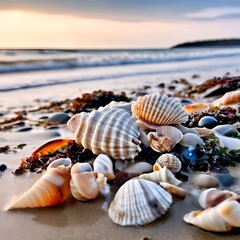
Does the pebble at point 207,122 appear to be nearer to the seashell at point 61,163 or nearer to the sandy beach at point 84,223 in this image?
the sandy beach at point 84,223

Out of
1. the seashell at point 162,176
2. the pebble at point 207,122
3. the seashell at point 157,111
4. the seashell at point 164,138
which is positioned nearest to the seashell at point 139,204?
the seashell at point 162,176

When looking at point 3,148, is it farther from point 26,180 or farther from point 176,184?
point 176,184

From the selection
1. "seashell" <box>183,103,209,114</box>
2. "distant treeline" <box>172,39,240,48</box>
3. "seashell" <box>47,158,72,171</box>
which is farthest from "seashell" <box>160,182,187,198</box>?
"distant treeline" <box>172,39,240,48</box>

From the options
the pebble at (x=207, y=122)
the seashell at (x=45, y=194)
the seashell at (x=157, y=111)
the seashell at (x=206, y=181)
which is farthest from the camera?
the pebble at (x=207, y=122)

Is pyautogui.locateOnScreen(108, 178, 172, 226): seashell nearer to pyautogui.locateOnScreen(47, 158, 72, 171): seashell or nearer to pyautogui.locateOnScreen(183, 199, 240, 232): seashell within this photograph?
pyautogui.locateOnScreen(183, 199, 240, 232): seashell

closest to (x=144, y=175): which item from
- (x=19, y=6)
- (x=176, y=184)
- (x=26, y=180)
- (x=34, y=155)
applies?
(x=176, y=184)

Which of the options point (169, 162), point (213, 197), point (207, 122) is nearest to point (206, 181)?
point (169, 162)

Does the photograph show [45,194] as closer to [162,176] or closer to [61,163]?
[61,163]
